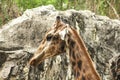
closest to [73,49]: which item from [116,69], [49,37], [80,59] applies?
[80,59]

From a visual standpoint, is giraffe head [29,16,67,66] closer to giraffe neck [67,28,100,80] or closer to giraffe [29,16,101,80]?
giraffe [29,16,101,80]

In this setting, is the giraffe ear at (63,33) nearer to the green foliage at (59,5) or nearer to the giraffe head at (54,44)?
the giraffe head at (54,44)

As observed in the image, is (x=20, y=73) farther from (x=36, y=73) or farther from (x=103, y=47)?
(x=103, y=47)

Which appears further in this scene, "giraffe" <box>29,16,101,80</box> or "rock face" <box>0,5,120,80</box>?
"rock face" <box>0,5,120,80</box>

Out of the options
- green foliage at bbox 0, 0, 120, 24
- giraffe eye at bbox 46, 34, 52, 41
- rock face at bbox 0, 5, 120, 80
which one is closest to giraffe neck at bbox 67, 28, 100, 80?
giraffe eye at bbox 46, 34, 52, 41

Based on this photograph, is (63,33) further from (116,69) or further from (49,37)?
(116,69)

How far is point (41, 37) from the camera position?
340 inches

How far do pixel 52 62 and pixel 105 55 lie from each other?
1.13m

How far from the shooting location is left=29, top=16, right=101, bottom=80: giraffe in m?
5.82

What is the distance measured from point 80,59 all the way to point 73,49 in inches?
6.7

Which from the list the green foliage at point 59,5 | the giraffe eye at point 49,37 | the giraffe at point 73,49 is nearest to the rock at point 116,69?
the giraffe at point 73,49

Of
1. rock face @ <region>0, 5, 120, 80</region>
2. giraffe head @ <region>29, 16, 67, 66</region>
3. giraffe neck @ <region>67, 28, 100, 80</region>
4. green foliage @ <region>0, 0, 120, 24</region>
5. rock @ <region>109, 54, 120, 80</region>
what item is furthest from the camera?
green foliage @ <region>0, 0, 120, 24</region>

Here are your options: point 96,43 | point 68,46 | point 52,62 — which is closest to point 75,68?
point 68,46

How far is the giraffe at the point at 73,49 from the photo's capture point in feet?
19.1
